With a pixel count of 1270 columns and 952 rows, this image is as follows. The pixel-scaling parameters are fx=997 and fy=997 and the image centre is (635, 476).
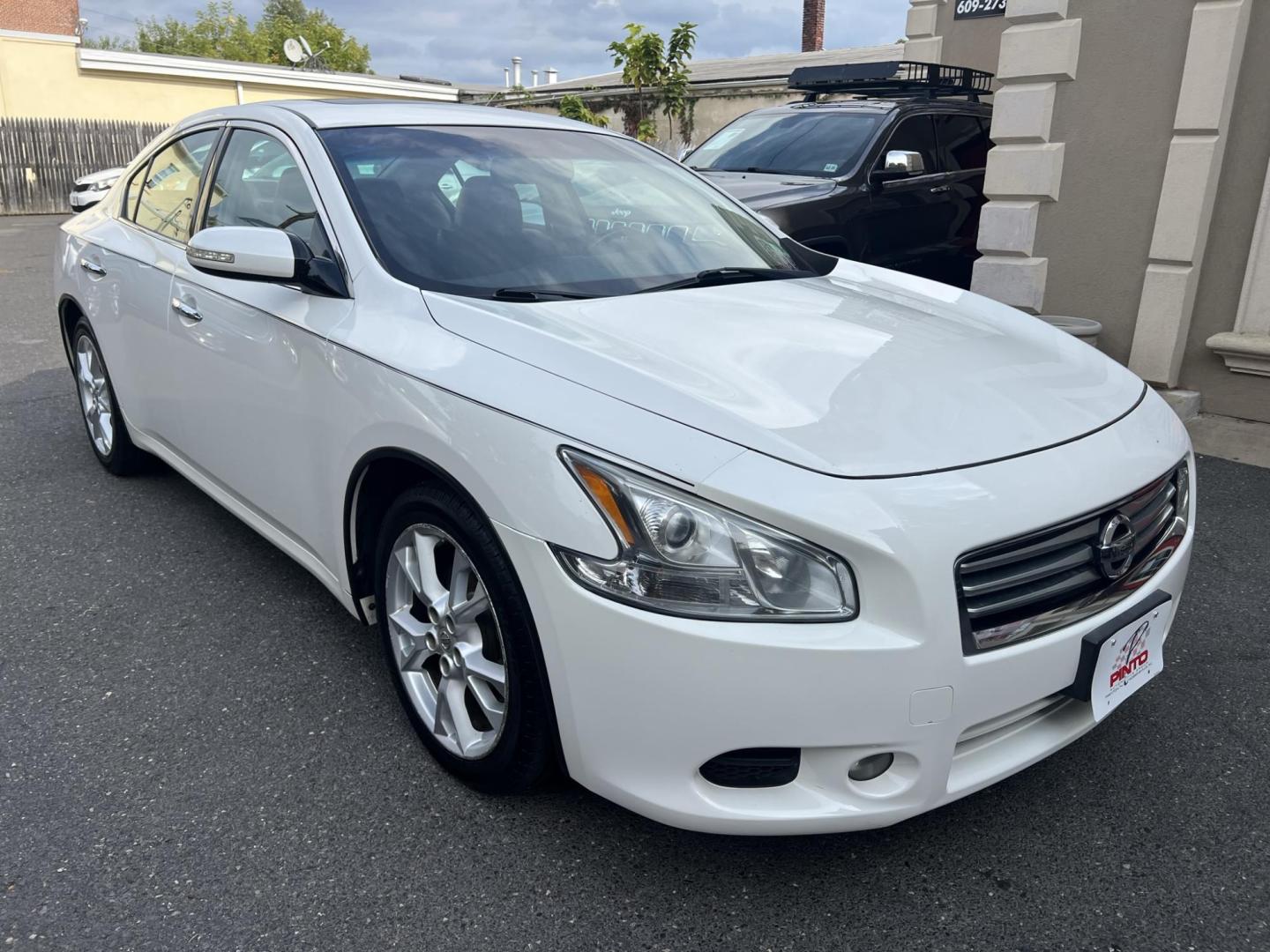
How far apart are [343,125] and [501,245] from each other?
2.36ft

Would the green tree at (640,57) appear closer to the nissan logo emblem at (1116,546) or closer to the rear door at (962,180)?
the rear door at (962,180)

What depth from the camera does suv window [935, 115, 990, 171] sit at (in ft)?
24.6

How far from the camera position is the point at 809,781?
1.86 m

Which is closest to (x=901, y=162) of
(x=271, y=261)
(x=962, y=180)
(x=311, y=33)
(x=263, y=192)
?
(x=962, y=180)

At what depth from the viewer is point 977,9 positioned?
1040 centimetres

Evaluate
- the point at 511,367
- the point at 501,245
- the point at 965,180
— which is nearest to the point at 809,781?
the point at 511,367

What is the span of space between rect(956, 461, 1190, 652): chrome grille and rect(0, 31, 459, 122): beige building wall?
73.3 ft

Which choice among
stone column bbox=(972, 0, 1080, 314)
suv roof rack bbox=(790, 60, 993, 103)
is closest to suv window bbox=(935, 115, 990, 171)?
suv roof rack bbox=(790, 60, 993, 103)

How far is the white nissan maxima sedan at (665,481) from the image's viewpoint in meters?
1.78

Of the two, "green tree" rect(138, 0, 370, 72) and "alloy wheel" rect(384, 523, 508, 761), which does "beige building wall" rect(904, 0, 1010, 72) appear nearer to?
"alloy wheel" rect(384, 523, 508, 761)

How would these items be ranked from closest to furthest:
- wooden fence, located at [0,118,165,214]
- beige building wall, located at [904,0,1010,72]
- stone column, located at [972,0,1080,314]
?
stone column, located at [972,0,1080,314]
beige building wall, located at [904,0,1010,72]
wooden fence, located at [0,118,165,214]

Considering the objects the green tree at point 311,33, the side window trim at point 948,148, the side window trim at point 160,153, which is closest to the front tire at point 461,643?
Answer: the side window trim at point 160,153

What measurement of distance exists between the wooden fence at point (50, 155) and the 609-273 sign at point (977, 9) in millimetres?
15476

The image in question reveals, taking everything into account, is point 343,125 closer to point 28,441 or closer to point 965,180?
point 28,441
